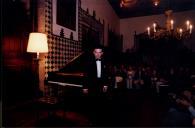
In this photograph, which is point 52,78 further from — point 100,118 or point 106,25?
point 106,25

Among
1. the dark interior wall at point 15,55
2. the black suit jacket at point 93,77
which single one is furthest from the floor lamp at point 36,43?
the black suit jacket at point 93,77

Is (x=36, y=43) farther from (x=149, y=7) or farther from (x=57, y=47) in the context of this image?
(x=149, y=7)

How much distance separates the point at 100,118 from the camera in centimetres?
340

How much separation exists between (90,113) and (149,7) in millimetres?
5893

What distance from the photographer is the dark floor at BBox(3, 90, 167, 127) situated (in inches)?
122

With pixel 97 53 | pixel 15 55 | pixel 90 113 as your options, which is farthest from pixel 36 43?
pixel 90 113

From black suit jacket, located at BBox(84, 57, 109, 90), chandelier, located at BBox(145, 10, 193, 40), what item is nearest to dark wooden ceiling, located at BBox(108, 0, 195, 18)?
chandelier, located at BBox(145, 10, 193, 40)

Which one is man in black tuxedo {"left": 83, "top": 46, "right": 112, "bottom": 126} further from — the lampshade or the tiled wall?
the lampshade

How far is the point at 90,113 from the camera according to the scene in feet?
11.7

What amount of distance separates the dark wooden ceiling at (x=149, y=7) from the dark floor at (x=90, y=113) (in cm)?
443

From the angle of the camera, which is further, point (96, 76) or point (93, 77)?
point (96, 76)

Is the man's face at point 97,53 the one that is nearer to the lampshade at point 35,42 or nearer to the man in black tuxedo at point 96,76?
the man in black tuxedo at point 96,76

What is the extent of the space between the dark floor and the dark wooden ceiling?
174 inches

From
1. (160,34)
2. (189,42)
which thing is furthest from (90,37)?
(189,42)
